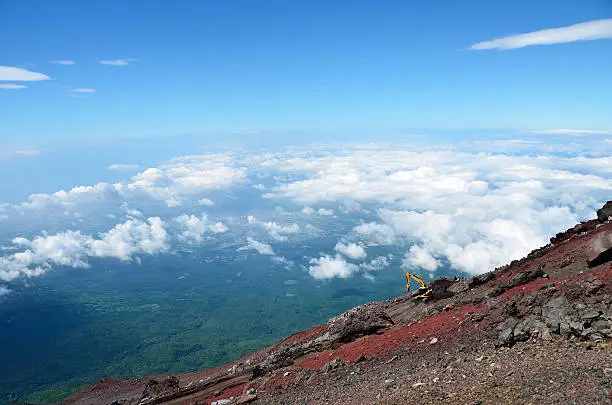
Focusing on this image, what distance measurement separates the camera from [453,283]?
34906 millimetres

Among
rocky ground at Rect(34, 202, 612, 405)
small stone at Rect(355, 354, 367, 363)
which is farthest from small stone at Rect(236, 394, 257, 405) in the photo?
small stone at Rect(355, 354, 367, 363)

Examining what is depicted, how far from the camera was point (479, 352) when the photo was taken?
17.0 m

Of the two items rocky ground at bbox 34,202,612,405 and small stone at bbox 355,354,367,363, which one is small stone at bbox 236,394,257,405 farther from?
small stone at bbox 355,354,367,363

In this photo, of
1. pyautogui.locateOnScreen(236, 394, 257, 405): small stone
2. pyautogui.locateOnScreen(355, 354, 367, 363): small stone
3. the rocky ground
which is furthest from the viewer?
pyautogui.locateOnScreen(355, 354, 367, 363): small stone

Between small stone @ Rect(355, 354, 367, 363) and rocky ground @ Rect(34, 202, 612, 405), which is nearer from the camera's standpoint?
rocky ground @ Rect(34, 202, 612, 405)

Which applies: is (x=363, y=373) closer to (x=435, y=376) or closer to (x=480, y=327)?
(x=435, y=376)

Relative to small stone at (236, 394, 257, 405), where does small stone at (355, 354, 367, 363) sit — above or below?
above

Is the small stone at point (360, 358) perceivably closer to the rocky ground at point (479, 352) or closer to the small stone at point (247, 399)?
the rocky ground at point (479, 352)

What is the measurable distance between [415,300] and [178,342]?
176 m

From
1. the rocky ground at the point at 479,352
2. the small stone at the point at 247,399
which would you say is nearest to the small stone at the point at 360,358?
the rocky ground at the point at 479,352

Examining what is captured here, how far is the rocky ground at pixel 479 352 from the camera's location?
13227mm

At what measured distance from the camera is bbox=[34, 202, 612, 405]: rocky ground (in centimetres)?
1323

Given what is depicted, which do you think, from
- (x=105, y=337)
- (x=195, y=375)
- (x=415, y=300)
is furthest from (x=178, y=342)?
(x=415, y=300)

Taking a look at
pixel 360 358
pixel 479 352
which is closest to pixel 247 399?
pixel 360 358
